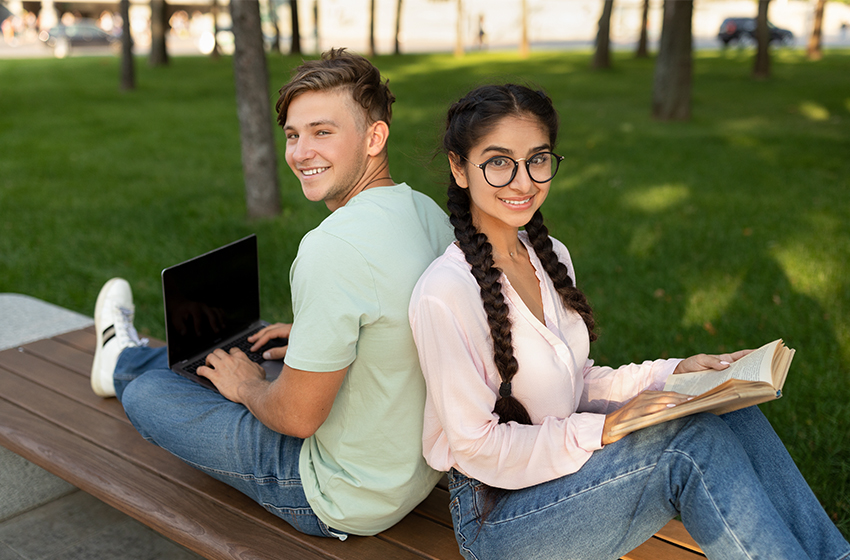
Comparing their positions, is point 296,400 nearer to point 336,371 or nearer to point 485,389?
point 336,371

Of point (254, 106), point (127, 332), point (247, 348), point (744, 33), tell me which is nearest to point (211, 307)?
point (247, 348)

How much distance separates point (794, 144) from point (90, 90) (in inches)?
579

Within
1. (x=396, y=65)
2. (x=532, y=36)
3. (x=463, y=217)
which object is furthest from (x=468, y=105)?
(x=532, y=36)

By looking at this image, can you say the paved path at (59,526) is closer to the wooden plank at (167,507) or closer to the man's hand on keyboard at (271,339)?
the wooden plank at (167,507)

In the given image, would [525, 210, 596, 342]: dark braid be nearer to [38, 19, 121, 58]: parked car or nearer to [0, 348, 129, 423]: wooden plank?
[0, 348, 129, 423]: wooden plank

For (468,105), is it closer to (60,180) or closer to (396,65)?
(60,180)

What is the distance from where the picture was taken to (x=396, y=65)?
25.0 m

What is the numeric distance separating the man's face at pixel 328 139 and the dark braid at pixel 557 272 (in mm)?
576

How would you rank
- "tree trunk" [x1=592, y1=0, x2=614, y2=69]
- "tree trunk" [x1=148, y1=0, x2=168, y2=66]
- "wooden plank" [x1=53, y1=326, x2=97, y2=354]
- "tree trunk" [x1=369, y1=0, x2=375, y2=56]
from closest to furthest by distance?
"wooden plank" [x1=53, y1=326, x2=97, y2=354] < "tree trunk" [x1=148, y1=0, x2=168, y2=66] < "tree trunk" [x1=592, y1=0, x2=614, y2=69] < "tree trunk" [x1=369, y1=0, x2=375, y2=56]

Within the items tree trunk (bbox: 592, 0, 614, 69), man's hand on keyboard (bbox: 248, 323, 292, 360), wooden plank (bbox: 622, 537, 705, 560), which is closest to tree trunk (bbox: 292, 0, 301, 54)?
tree trunk (bbox: 592, 0, 614, 69)

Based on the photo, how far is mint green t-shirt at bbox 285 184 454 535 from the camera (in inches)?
76.2

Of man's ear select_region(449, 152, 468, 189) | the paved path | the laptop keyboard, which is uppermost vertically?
man's ear select_region(449, 152, 468, 189)

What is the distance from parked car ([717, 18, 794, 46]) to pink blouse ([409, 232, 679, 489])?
4093 centimetres

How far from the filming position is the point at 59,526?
321 cm
